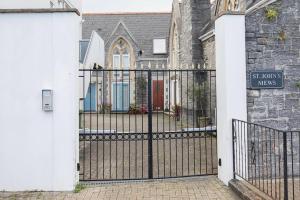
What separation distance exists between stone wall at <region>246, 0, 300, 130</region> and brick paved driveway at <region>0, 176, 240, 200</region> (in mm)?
1669

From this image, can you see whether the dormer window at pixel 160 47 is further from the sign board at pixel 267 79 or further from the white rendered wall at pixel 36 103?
the white rendered wall at pixel 36 103

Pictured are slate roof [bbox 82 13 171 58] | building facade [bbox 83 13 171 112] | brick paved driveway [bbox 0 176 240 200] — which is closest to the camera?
brick paved driveway [bbox 0 176 240 200]

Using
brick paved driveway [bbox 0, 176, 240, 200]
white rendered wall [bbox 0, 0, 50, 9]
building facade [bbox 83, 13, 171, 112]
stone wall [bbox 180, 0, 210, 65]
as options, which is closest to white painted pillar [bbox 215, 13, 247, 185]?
brick paved driveway [bbox 0, 176, 240, 200]

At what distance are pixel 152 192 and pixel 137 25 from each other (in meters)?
29.0

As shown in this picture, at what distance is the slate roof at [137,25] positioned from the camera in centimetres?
3341

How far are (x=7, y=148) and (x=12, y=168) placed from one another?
0.39m

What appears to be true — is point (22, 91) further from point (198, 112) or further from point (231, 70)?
point (198, 112)

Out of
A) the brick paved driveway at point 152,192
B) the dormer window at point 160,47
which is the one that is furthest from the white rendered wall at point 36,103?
the dormer window at point 160,47

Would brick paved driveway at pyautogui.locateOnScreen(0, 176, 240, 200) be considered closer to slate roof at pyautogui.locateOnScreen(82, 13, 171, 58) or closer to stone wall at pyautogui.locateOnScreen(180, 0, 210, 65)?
stone wall at pyautogui.locateOnScreen(180, 0, 210, 65)

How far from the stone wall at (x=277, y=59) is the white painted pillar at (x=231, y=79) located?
0.19 metres

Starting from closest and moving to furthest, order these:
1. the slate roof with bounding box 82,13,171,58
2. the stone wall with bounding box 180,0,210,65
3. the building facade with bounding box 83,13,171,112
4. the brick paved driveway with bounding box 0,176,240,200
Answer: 1. the brick paved driveway with bounding box 0,176,240,200
2. the stone wall with bounding box 180,0,210,65
3. the building facade with bounding box 83,13,171,112
4. the slate roof with bounding box 82,13,171,58

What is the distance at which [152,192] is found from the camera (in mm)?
6961

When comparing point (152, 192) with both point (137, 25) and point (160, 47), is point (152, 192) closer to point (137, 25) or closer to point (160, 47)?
point (160, 47)

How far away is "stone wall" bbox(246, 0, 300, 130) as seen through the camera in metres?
7.64
